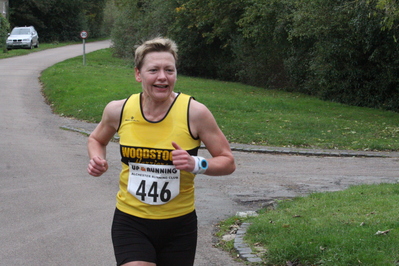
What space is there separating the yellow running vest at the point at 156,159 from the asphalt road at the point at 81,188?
8.58ft

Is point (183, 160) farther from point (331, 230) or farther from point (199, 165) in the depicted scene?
point (331, 230)

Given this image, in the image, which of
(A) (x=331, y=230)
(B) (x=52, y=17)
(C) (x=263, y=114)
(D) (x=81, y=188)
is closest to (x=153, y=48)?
(A) (x=331, y=230)

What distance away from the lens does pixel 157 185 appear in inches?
134

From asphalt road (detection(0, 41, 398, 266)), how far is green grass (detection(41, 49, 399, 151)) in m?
1.74

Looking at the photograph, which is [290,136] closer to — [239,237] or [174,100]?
[239,237]

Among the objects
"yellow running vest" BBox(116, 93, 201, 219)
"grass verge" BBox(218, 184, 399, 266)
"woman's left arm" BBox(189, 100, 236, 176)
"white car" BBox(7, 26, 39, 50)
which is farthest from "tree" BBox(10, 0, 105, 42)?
"woman's left arm" BBox(189, 100, 236, 176)

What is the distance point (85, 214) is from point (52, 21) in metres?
58.0

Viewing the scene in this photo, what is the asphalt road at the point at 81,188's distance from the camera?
6.34 meters

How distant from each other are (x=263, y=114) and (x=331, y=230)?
1324 centimetres

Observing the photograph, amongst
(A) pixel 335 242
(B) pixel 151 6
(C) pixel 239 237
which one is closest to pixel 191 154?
(A) pixel 335 242

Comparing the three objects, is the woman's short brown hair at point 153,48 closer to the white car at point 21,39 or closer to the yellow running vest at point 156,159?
the yellow running vest at point 156,159

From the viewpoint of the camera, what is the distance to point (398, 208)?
22.9 ft

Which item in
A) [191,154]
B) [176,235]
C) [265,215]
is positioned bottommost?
[265,215]

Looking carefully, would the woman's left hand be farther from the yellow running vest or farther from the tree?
the tree
